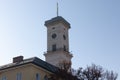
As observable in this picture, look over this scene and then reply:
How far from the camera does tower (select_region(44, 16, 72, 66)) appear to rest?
84.2 meters

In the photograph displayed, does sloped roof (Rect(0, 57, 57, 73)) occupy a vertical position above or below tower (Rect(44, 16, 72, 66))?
below

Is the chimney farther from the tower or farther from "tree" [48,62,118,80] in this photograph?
the tower

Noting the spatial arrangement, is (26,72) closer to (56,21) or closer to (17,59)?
(17,59)

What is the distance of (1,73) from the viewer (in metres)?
51.8

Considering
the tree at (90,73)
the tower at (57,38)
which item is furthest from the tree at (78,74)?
the tower at (57,38)

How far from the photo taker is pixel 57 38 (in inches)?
3455

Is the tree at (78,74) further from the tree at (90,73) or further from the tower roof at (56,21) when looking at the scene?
the tower roof at (56,21)

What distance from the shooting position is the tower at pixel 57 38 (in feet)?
276

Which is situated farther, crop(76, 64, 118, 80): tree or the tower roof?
the tower roof

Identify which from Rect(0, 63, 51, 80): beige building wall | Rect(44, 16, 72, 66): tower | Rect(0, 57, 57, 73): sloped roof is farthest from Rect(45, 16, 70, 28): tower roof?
Rect(0, 63, 51, 80): beige building wall

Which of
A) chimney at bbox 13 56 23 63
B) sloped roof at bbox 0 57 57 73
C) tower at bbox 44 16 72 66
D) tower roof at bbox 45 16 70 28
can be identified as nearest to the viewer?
sloped roof at bbox 0 57 57 73

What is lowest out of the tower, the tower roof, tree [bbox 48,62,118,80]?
tree [bbox 48,62,118,80]

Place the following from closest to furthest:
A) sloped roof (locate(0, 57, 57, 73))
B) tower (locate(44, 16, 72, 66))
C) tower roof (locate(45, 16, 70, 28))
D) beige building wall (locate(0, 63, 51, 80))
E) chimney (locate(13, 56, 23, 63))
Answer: beige building wall (locate(0, 63, 51, 80))
sloped roof (locate(0, 57, 57, 73))
chimney (locate(13, 56, 23, 63))
tower (locate(44, 16, 72, 66))
tower roof (locate(45, 16, 70, 28))

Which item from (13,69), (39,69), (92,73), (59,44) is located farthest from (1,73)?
(59,44)
